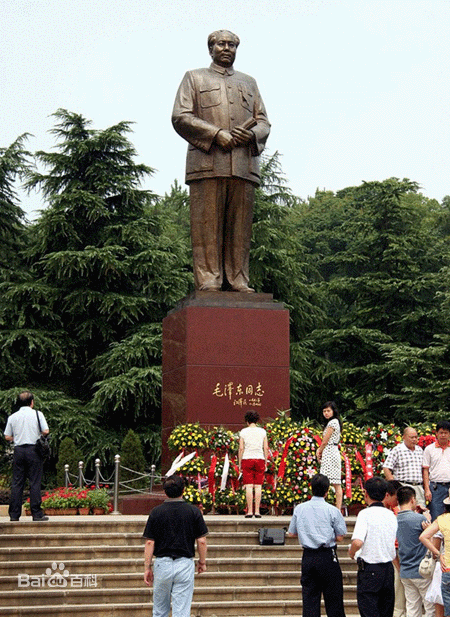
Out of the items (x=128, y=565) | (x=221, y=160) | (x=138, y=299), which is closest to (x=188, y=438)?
(x=128, y=565)

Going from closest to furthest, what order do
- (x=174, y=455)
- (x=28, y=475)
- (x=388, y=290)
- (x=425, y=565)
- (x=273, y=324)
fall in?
(x=425, y=565) < (x=28, y=475) < (x=174, y=455) < (x=273, y=324) < (x=388, y=290)

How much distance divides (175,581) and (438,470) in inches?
143

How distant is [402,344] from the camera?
26.9 meters

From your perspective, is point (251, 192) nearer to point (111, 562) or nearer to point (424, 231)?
point (111, 562)

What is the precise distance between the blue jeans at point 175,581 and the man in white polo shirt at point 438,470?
3508 mm

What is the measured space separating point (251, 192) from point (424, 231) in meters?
16.8

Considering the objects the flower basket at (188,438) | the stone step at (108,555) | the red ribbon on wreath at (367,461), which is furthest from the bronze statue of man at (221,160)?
the stone step at (108,555)

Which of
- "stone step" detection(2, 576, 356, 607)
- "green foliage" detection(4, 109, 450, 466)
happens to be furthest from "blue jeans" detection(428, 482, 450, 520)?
"green foliage" detection(4, 109, 450, 466)

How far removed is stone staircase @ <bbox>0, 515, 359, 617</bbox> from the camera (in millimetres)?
9461

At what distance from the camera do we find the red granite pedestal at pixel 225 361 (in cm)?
1341

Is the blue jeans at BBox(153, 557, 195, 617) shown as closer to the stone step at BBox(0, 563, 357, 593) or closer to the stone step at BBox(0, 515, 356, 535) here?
the stone step at BBox(0, 563, 357, 593)

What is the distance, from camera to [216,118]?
47.0 feet

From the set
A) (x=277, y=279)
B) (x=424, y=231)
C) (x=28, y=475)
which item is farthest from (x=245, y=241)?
(x=424, y=231)

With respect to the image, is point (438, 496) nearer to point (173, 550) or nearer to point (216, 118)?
point (173, 550)
